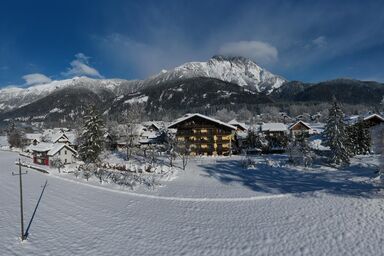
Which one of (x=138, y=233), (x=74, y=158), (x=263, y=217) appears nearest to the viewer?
(x=138, y=233)

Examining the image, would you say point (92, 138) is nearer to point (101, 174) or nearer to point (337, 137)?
point (101, 174)

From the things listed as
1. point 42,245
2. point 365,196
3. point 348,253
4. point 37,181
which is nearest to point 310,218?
point 348,253

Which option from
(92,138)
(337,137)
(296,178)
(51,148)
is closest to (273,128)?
(337,137)

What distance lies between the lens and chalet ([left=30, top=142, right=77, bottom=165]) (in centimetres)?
6512

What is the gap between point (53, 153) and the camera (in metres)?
64.1

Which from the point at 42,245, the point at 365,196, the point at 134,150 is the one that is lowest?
the point at 42,245

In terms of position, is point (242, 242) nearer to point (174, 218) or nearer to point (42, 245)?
point (174, 218)

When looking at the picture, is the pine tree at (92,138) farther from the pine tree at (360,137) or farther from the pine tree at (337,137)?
the pine tree at (360,137)

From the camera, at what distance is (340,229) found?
2347cm

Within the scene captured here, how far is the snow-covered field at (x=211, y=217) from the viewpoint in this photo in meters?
22.2

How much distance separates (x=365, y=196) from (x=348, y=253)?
40.7 feet

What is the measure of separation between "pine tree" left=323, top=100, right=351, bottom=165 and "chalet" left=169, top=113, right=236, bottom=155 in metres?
25.4

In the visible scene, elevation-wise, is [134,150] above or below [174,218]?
above

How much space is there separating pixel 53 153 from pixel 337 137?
5647 cm
